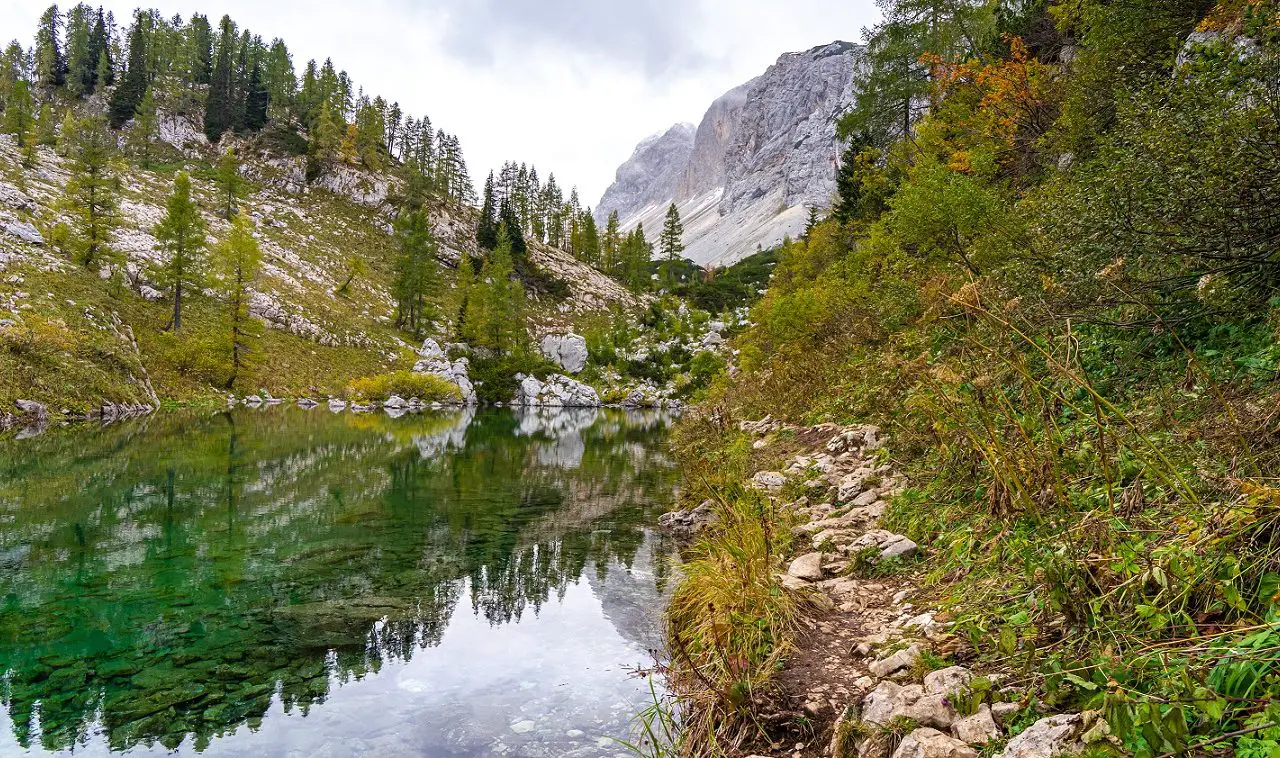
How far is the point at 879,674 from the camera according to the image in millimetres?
4672

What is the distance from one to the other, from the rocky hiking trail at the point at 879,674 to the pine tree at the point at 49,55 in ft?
438

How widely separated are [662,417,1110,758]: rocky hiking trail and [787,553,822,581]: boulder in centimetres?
1

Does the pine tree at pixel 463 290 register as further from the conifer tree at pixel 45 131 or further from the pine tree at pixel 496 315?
the conifer tree at pixel 45 131

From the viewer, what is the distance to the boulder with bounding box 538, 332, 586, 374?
7656 centimetres

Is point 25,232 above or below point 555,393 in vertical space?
above

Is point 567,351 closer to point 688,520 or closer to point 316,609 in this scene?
point 688,520

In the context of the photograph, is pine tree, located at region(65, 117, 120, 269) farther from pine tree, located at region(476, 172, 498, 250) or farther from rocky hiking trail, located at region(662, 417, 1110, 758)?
rocky hiking trail, located at region(662, 417, 1110, 758)

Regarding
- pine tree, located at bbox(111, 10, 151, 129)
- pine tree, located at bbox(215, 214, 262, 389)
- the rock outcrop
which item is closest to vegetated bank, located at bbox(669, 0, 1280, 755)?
pine tree, located at bbox(215, 214, 262, 389)

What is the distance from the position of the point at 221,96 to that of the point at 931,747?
119332 millimetres

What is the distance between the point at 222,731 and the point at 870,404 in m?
12.0

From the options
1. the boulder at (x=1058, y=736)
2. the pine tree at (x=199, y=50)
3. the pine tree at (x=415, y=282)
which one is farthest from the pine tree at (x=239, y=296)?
the pine tree at (x=199, y=50)

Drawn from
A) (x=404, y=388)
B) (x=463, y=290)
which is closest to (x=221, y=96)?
(x=463, y=290)

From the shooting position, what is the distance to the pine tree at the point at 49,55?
309 feet

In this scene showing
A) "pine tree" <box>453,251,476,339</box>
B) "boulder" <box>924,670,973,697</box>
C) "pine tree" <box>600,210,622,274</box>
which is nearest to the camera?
"boulder" <box>924,670,973,697</box>
